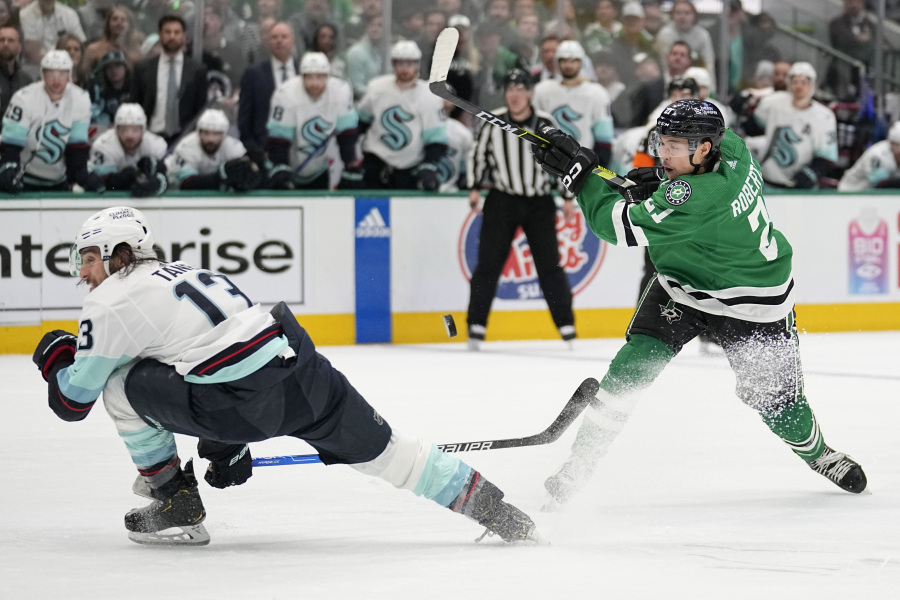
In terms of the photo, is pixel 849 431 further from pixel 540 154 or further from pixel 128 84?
→ pixel 128 84

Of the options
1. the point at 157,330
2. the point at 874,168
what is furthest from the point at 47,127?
the point at 874,168

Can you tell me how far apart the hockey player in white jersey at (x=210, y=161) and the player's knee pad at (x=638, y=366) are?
13.1ft

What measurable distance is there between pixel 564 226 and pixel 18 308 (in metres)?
3.05

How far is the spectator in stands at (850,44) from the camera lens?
913cm

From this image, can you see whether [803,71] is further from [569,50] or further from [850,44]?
[569,50]

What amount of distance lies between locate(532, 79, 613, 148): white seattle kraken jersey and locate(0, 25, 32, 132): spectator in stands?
2853 mm

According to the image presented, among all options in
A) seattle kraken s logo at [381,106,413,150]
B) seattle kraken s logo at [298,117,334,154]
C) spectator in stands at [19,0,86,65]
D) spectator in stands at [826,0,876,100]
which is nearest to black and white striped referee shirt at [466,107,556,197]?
seattle kraken s logo at [381,106,413,150]

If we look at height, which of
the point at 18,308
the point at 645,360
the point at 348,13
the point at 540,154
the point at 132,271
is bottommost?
the point at 18,308

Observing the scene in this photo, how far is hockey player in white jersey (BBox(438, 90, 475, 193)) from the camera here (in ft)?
25.8

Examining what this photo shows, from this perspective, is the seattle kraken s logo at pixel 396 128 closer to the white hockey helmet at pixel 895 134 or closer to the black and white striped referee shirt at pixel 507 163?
the black and white striped referee shirt at pixel 507 163

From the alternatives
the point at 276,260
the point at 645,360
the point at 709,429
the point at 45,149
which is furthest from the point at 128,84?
the point at 645,360

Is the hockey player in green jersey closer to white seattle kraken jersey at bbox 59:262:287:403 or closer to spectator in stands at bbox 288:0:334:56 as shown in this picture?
white seattle kraken jersey at bbox 59:262:287:403

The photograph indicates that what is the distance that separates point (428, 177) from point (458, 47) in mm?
892

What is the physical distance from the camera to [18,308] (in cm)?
684
